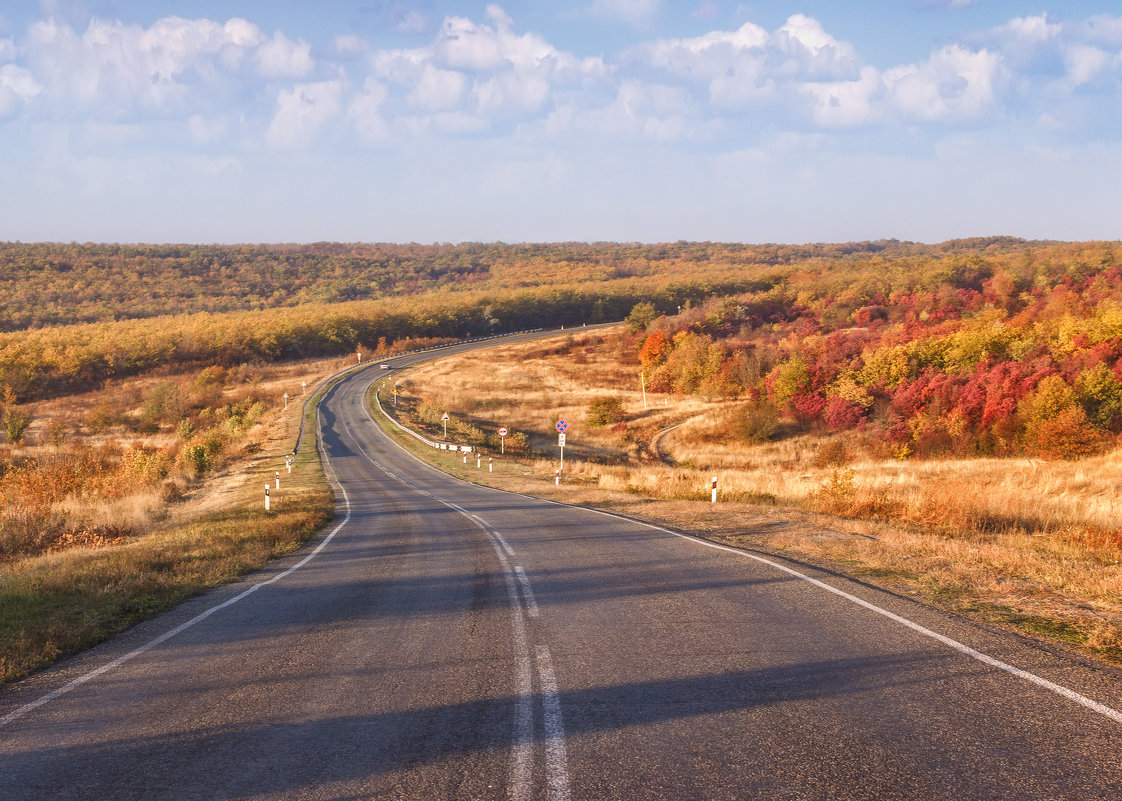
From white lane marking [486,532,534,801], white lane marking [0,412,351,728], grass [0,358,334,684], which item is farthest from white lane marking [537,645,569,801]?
grass [0,358,334,684]

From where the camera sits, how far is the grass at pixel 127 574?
7.47 metres

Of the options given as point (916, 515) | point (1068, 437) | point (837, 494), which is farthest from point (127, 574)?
point (1068, 437)

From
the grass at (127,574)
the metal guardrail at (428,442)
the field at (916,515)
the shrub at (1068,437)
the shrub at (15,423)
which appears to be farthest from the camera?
the shrub at (15,423)

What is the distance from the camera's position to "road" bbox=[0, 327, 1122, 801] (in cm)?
430

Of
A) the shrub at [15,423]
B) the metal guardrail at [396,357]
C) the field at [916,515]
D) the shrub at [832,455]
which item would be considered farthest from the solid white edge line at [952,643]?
the shrub at [15,423]

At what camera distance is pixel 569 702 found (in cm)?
550

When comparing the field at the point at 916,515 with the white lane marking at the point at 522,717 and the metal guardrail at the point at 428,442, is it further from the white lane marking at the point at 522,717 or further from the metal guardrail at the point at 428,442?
the white lane marking at the point at 522,717

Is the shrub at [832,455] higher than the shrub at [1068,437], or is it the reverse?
the shrub at [1068,437]

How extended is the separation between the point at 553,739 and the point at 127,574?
28.6 ft

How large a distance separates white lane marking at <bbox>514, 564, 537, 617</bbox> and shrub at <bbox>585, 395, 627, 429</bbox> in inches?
2180

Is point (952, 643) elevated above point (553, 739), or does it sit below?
below

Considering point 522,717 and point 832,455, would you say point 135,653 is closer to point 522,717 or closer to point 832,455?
point 522,717

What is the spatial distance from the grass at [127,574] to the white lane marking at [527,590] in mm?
4687

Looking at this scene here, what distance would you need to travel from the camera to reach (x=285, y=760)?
465cm
